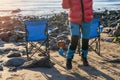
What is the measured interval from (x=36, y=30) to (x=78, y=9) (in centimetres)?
152

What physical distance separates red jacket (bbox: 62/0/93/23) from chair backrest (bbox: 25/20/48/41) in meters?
1.23

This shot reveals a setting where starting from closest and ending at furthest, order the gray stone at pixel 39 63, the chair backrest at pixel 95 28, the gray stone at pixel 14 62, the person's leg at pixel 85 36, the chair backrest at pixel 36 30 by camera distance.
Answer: the person's leg at pixel 85 36 → the gray stone at pixel 39 63 → the gray stone at pixel 14 62 → the chair backrest at pixel 36 30 → the chair backrest at pixel 95 28

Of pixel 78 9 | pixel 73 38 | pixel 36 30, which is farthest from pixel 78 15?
pixel 36 30

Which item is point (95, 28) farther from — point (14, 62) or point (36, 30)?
point (14, 62)

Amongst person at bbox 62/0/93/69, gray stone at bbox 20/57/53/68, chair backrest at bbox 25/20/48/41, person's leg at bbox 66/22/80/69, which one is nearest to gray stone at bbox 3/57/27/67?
gray stone at bbox 20/57/53/68

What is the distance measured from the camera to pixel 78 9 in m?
7.95

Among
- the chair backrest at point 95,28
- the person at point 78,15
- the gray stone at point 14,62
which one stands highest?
the person at point 78,15

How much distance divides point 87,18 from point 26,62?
1.88 m

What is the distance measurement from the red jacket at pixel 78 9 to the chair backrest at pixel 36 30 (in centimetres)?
123

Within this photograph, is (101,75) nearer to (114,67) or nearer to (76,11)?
(114,67)

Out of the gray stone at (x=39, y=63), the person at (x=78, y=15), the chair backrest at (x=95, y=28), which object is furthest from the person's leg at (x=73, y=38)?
the chair backrest at (x=95, y=28)

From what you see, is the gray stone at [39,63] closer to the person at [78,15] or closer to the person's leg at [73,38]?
the person's leg at [73,38]

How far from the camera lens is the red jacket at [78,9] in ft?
26.0

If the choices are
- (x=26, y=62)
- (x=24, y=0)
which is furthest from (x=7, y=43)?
(x=24, y=0)
